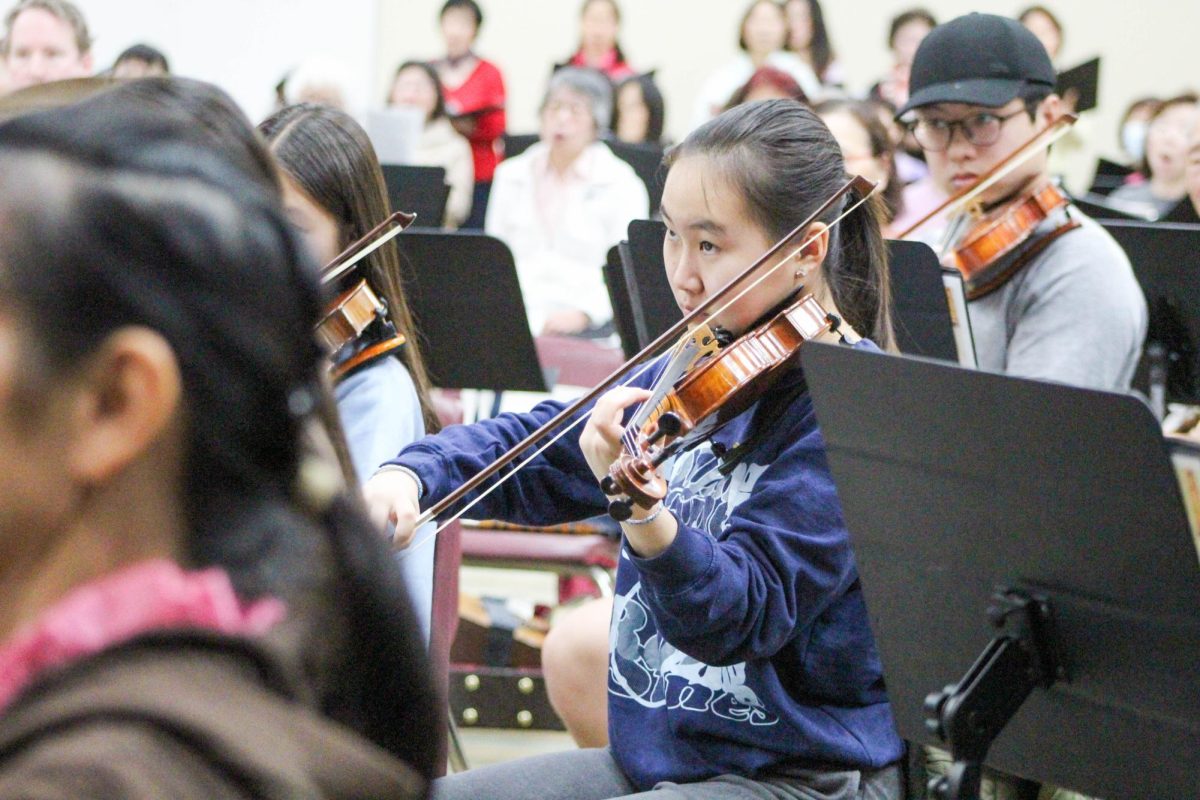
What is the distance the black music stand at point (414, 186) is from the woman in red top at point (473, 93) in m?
2.77

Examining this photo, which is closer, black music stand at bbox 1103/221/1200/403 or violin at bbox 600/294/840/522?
violin at bbox 600/294/840/522

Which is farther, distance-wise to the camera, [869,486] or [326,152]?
[326,152]

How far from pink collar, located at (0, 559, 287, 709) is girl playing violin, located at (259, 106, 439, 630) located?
1.02 metres

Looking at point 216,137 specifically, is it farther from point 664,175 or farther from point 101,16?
point 101,16

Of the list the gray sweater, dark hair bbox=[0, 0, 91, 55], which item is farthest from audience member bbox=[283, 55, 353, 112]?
the gray sweater

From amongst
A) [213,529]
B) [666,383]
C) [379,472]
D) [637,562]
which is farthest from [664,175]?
[213,529]

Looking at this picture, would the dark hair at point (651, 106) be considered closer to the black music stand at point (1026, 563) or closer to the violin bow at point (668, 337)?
the violin bow at point (668, 337)

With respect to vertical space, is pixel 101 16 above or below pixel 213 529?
below

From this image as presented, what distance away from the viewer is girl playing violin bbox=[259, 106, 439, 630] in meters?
1.67

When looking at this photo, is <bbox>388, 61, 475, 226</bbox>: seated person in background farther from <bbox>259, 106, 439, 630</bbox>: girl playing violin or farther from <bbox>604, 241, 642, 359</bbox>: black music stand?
<bbox>259, 106, 439, 630</bbox>: girl playing violin

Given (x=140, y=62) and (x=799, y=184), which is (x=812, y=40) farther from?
(x=799, y=184)

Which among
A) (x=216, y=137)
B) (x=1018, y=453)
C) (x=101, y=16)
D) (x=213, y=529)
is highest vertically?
(x=216, y=137)

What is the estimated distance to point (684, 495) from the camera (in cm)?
148

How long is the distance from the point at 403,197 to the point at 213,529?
7.95 feet
